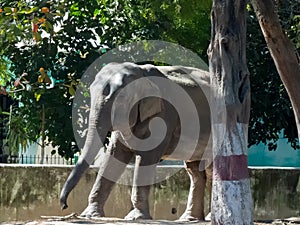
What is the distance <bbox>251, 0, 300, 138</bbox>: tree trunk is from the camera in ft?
31.4

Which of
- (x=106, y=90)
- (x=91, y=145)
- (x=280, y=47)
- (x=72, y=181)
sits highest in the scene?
(x=280, y=47)

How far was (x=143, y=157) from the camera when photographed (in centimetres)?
1032

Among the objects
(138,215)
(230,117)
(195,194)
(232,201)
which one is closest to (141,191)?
(138,215)

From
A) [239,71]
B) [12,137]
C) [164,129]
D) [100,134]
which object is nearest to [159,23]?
[12,137]

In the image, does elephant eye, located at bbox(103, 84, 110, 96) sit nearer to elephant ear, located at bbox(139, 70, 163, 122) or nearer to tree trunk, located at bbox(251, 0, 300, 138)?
elephant ear, located at bbox(139, 70, 163, 122)

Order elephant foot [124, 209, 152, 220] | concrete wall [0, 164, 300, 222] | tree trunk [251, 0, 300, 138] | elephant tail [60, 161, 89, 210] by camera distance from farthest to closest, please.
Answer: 1. concrete wall [0, 164, 300, 222]
2. elephant foot [124, 209, 152, 220]
3. tree trunk [251, 0, 300, 138]
4. elephant tail [60, 161, 89, 210]

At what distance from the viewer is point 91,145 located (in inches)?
369

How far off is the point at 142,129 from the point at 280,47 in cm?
201

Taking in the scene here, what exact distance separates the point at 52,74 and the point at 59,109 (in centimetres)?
75

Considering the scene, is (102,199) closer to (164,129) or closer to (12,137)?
(164,129)

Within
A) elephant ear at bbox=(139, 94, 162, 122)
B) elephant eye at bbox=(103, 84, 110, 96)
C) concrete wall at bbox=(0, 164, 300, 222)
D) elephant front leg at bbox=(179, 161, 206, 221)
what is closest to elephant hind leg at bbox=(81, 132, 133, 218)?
elephant ear at bbox=(139, 94, 162, 122)

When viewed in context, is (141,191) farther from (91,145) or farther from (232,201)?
(232,201)

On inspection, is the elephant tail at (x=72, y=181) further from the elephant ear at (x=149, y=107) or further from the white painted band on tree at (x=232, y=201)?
the white painted band on tree at (x=232, y=201)

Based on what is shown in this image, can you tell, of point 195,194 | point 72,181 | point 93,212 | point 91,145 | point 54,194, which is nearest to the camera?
point 72,181
